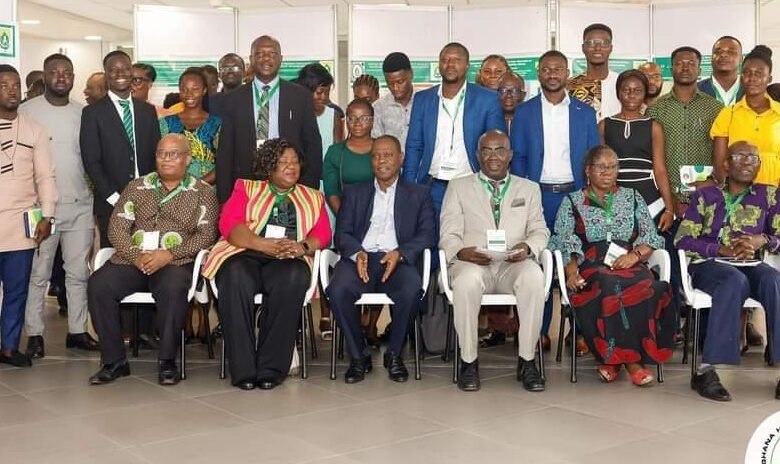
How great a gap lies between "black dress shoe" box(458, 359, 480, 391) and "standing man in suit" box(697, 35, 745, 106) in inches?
94.3

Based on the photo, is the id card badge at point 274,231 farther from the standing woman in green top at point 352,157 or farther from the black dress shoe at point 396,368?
the black dress shoe at point 396,368

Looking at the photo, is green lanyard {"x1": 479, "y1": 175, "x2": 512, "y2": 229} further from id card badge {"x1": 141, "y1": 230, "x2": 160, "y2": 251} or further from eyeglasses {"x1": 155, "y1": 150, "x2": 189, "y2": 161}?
id card badge {"x1": 141, "y1": 230, "x2": 160, "y2": 251}

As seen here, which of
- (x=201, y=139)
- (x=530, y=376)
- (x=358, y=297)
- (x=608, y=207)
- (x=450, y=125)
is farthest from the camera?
(x=201, y=139)

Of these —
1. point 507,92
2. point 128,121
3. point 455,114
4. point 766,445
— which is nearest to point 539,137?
point 455,114

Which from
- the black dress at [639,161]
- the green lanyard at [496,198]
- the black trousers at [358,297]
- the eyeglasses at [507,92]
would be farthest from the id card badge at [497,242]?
the eyeglasses at [507,92]

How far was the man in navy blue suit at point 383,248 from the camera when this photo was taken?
457 cm

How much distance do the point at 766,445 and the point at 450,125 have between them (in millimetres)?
2849

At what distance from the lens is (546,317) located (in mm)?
5184

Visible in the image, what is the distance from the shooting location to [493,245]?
15.2ft

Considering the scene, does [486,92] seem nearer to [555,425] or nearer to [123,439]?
[555,425]

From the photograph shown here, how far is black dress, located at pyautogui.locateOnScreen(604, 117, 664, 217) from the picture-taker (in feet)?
16.5

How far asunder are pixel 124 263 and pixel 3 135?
1.00 metres

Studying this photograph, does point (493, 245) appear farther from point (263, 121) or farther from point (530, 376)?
point (263, 121)

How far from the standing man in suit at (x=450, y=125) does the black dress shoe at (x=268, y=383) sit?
1.40 meters
